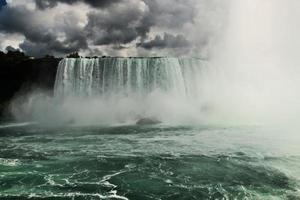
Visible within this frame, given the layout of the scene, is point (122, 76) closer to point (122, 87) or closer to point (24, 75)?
point (122, 87)

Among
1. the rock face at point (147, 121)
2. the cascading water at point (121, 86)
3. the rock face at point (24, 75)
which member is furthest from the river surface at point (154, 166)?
the rock face at point (24, 75)

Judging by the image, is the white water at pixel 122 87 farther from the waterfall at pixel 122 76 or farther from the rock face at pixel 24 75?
the rock face at pixel 24 75

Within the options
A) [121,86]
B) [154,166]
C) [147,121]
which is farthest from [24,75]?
[154,166]

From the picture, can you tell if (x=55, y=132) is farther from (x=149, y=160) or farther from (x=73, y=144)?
(x=149, y=160)

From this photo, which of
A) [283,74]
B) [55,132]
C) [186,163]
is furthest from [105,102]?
[186,163]

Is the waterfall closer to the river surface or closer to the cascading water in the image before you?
the cascading water

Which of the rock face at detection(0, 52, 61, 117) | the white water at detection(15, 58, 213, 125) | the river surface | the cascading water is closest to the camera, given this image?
the river surface

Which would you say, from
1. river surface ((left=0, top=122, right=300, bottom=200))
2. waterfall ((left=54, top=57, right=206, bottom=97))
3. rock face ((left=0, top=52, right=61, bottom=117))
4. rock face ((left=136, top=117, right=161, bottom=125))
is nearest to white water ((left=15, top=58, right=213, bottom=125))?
waterfall ((left=54, top=57, right=206, bottom=97))
